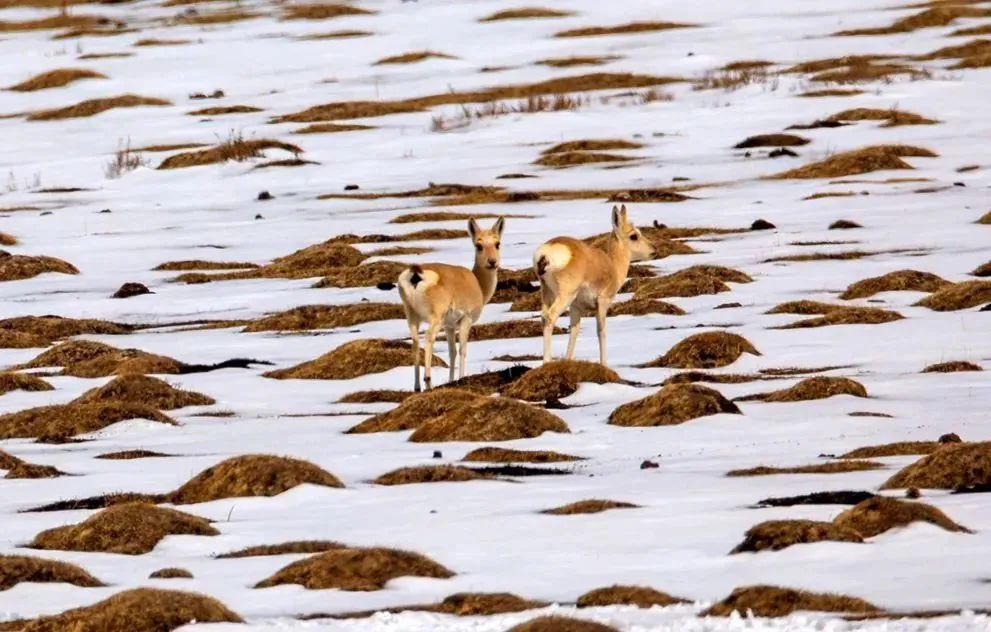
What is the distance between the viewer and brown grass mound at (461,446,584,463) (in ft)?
56.1

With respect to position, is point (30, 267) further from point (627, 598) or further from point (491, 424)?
point (627, 598)

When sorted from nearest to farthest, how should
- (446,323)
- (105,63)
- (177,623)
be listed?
(177,623) < (446,323) < (105,63)

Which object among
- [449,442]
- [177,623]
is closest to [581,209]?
[449,442]

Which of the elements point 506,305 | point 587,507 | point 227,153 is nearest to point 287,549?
point 587,507

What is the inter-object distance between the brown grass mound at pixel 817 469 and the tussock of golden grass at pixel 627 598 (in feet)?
14.7

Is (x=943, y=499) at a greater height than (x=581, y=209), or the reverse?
(x=943, y=499)

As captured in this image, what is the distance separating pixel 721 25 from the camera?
2886 inches

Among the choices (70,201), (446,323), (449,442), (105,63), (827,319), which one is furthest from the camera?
(105,63)

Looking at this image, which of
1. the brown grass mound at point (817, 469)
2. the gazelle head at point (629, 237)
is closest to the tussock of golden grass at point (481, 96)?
the gazelle head at point (629, 237)

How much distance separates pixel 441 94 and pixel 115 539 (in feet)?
162

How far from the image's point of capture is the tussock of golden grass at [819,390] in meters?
19.5

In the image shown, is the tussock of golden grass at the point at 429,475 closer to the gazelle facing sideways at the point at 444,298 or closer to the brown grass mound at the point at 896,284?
the gazelle facing sideways at the point at 444,298

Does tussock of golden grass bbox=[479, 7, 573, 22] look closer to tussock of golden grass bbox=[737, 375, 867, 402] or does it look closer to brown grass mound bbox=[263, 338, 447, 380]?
brown grass mound bbox=[263, 338, 447, 380]

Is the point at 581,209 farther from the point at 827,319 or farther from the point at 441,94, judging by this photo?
the point at 441,94
